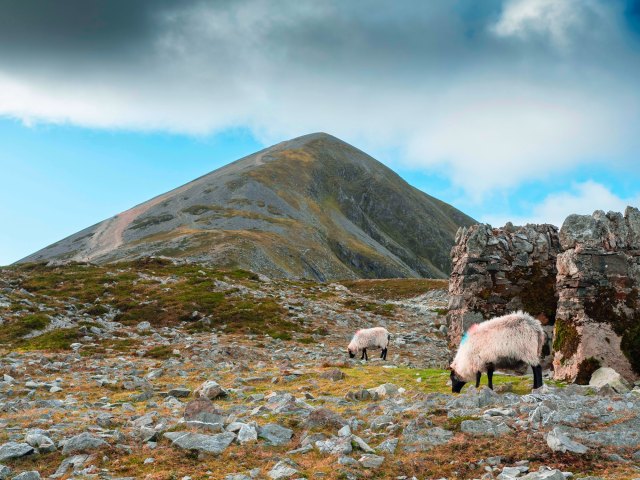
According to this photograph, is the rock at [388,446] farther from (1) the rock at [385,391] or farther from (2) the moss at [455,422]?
(1) the rock at [385,391]

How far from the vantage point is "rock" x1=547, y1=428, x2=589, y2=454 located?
791 centimetres

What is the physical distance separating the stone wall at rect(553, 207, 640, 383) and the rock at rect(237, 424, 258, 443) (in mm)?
11642

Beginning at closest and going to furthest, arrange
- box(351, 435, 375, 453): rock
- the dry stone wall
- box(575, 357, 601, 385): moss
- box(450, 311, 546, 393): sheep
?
box(351, 435, 375, 453): rock
box(450, 311, 546, 393): sheep
box(575, 357, 601, 385): moss
the dry stone wall

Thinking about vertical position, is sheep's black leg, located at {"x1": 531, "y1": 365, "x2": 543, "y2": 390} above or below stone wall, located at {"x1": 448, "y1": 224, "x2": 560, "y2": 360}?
below

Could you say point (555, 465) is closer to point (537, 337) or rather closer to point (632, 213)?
point (537, 337)

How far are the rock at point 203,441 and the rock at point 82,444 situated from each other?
1263mm

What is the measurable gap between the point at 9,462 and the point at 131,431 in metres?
2.23

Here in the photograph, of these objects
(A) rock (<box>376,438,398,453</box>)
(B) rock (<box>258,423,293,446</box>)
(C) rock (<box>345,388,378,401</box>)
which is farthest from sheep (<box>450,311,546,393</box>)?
(B) rock (<box>258,423,293,446</box>)

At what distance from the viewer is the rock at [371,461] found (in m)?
8.22

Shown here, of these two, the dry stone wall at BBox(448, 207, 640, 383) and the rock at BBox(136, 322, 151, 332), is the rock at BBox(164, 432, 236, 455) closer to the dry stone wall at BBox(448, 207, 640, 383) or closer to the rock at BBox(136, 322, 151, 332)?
the dry stone wall at BBox(448, 207, 640, 383)

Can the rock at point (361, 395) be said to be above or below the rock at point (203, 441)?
below

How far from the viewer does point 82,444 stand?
30.5 ft

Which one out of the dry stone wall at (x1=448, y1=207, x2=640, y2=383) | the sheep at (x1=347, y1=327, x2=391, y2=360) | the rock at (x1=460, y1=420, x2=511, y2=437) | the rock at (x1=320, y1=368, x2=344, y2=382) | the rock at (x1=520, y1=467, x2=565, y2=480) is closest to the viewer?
the rock at (x1=520, y1=467, x2=565, y2=480)

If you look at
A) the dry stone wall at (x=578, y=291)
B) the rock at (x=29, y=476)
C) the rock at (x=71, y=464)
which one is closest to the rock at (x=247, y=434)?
the rock at (x=71, y=464)
